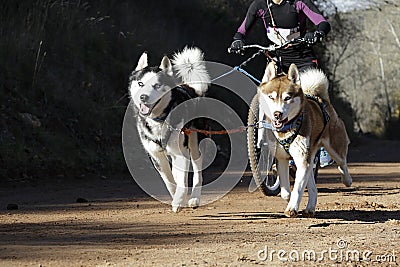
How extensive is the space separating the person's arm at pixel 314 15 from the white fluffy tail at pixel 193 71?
1.20 m

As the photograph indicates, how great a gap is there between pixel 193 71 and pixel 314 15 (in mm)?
1393

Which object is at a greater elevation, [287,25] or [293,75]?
[287,25]

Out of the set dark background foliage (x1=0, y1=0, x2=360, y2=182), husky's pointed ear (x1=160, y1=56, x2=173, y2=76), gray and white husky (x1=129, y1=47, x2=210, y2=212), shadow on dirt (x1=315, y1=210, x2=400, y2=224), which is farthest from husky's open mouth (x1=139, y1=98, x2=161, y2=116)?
dark background foliage (x1=0, y1=0, x2=360, y2=182)

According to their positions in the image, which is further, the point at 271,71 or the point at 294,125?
the point at 271,71

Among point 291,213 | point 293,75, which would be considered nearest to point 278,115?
point 293,75

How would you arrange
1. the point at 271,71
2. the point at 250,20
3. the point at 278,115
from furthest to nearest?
1. the point at 250,20
2. the point at 271,71
3. the point at 278,115

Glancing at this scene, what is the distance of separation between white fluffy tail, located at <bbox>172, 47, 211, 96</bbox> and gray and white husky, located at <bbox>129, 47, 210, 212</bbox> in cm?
5

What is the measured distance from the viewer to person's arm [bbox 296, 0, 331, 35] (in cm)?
786

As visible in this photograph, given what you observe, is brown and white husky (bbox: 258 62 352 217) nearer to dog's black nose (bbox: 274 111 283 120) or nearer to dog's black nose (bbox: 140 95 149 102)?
dog's black nose (bbox: 274 111 283 120)

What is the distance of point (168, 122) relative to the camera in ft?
24.5

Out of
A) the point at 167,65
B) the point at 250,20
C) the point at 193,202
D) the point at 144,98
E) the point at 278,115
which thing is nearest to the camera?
the point at 278,115

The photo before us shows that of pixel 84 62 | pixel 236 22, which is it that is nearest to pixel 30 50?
pixel 84 62

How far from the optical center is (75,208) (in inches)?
343

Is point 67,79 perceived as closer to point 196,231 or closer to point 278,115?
point 278,115
